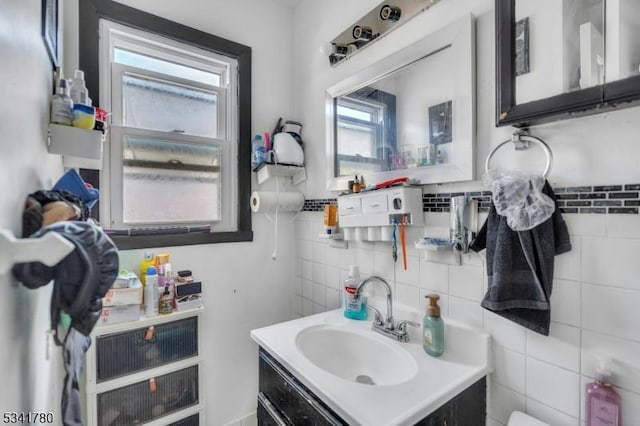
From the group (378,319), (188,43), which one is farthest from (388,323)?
(188,43)

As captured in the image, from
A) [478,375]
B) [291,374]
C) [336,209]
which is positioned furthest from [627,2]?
[291,374]

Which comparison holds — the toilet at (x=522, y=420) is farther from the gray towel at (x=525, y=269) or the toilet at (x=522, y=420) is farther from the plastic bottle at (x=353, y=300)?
the plastic bottle at (x=353, y=300)

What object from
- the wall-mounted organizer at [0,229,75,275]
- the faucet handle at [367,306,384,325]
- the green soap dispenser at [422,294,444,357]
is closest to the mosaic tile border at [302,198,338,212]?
the faucet handle at [367,306,384,325]

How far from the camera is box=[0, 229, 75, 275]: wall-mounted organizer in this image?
0.37 metres

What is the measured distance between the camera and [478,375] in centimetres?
94

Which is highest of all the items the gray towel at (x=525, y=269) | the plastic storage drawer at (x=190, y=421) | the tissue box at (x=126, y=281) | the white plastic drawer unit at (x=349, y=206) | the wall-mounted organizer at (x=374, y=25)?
the wall-mounted organizer at (x=374, y=25)

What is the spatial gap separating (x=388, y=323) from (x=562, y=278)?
2.09 ft

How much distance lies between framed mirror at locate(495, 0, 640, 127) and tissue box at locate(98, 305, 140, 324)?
1.57 meters

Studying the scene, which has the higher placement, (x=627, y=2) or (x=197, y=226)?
(x=627, y=2)

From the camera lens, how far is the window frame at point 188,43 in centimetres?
134

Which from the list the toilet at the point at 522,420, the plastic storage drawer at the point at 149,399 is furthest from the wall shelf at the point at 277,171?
the toilet at the point at 522,420

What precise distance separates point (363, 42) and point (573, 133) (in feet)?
3.30

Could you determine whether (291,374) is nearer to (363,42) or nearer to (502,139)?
(502,139)

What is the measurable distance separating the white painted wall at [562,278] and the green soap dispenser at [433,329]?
73 mm
